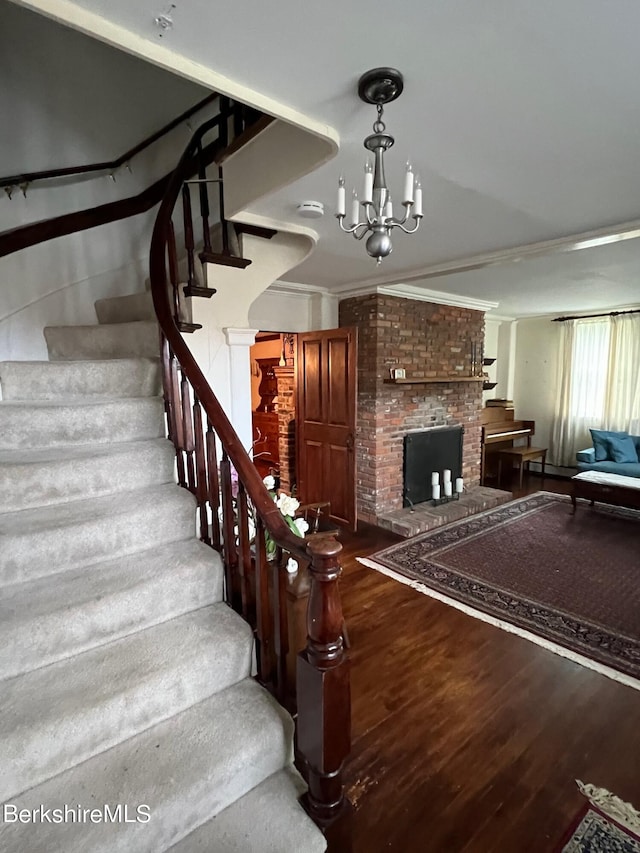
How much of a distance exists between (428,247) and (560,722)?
2.89 meters

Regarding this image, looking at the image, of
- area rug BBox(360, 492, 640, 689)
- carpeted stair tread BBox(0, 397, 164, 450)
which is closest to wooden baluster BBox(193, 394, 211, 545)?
carpeted stair tread BBox(0, 397, 164, 450)

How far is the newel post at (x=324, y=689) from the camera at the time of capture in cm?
121

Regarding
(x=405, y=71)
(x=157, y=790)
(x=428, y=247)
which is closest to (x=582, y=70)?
(x=405, y=71)

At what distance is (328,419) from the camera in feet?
14.5

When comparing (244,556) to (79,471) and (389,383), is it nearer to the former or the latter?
(79,471)

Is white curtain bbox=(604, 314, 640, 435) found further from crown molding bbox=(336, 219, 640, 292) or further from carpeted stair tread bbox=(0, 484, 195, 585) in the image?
carpeted stair tread bbox=(0, 484, 195, 585)

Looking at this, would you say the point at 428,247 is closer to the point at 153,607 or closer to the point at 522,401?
the point at 153,607

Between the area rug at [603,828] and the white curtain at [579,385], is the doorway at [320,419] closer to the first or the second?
the area rug at [603,828]

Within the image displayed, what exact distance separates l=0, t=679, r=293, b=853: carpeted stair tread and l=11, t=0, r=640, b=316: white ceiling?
198 cm

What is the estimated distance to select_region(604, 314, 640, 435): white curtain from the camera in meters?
5.70

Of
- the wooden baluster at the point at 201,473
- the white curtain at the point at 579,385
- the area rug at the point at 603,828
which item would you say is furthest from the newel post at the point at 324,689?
the white curtain at the point at 579,385

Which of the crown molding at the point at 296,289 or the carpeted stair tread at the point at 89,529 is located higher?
the crown molding at the point at 296,289

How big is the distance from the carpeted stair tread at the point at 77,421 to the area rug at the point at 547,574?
2.35m

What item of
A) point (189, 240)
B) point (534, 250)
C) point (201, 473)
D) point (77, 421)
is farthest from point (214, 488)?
point (534, 250)
